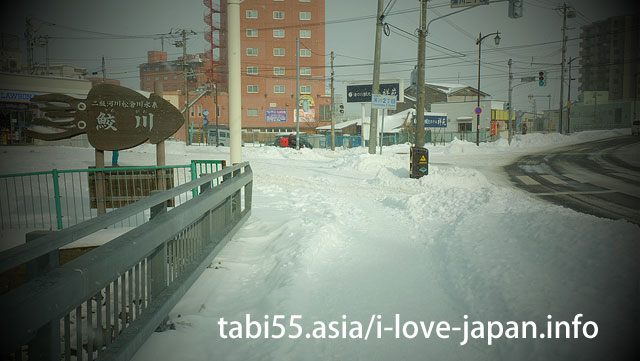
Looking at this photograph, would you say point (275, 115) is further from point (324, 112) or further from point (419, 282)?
point (419, 282)

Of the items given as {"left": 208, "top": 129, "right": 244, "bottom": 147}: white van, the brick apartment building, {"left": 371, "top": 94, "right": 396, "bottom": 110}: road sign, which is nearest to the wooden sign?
{"left": 371, "top": 94, "right": 396, "bottom": 110}: road sign

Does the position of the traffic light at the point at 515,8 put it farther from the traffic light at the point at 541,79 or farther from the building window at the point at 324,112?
the building window at the point at 324,112

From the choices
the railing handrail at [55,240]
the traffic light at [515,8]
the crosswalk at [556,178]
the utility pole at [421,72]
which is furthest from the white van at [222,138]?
the railing handrail at [55,240]

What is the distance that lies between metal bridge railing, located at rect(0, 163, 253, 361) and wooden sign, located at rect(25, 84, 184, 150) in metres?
4.23

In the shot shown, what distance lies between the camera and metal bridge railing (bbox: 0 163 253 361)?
5.48 ft

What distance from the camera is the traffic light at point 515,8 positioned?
47.5ft

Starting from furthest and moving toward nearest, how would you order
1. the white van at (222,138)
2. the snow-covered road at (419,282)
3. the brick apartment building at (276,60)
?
the brick apartment building at (276,60), the white van at (222,138), the snow-covered road at (419,282)

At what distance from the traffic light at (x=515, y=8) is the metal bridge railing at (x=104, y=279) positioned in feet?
47.5

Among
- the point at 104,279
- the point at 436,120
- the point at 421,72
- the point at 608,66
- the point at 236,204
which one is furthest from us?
the point at 608,66

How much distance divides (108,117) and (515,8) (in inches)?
564

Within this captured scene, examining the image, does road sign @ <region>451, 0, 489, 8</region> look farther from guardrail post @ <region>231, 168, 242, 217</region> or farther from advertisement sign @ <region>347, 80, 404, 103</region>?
advertisement sign @ <region>347, 80, 404, 103</region>

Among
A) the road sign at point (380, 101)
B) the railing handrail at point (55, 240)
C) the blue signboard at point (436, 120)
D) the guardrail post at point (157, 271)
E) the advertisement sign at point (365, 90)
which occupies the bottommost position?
the guardrail post at point (157, 271)

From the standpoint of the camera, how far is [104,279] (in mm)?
2270

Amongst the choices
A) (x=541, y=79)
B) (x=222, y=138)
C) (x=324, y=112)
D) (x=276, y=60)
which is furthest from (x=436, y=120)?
(x=276, y=60)
